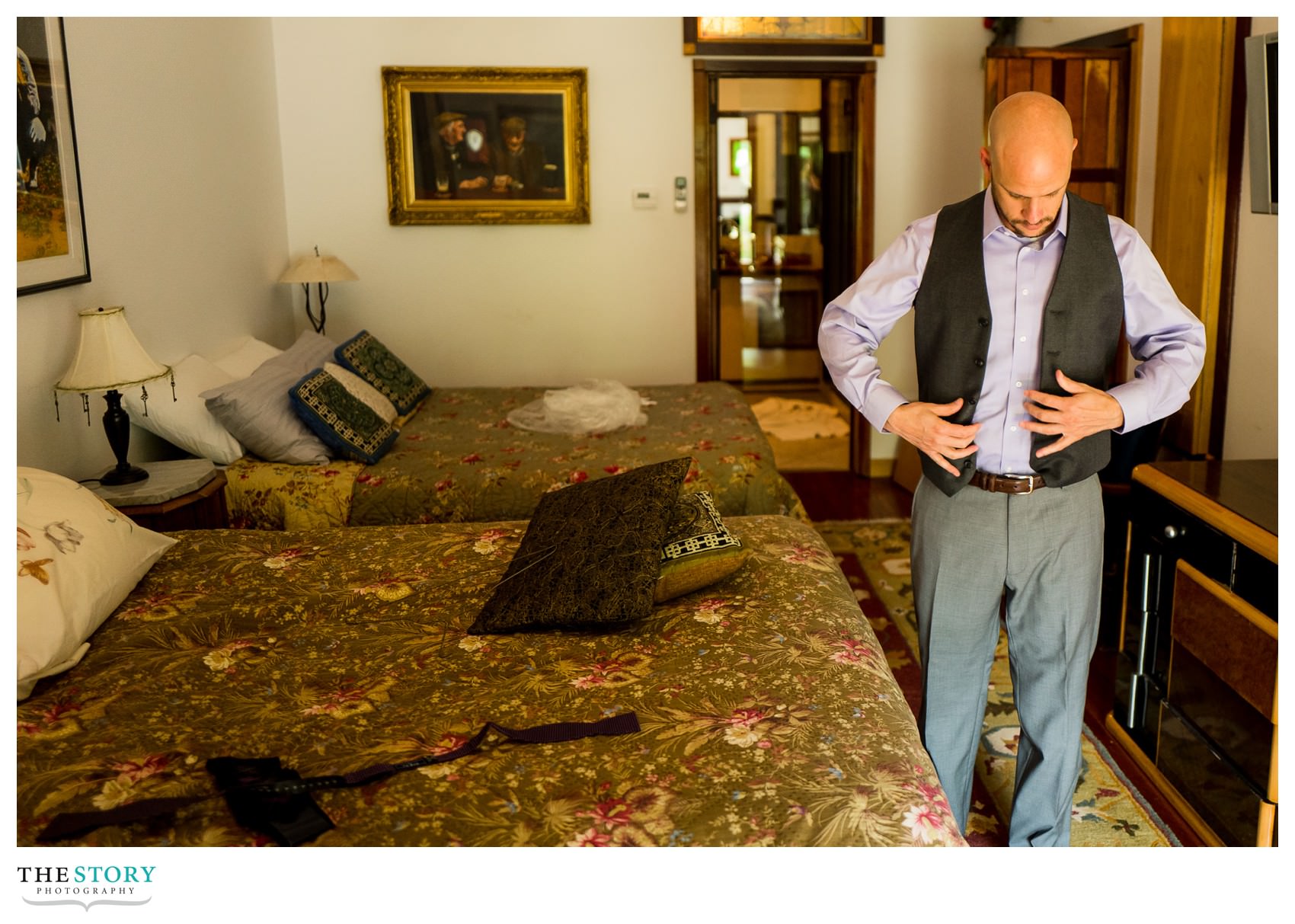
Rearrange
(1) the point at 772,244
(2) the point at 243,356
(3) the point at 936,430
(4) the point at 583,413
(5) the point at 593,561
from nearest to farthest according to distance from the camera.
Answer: (3) the point at 936,430, (5) the point at 593,561, (4) the point at 583,413, (2) the point at 243,356, (1) the point at 772,244

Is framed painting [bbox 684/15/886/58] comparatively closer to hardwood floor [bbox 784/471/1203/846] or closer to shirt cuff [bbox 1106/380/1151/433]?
hardwood floor [bbox 784/471/1203/846]

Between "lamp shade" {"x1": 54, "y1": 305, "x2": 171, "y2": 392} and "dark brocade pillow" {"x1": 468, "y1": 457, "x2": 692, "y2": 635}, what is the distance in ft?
3.74

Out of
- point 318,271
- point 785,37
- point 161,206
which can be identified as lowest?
point 318,271

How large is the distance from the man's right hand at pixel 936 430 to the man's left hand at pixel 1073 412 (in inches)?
4.4

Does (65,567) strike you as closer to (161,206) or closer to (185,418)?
(185,418)

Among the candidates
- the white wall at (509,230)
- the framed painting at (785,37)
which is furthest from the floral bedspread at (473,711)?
the framed painting at (785,37)

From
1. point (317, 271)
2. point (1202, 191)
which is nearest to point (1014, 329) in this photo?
point (1202, 191)

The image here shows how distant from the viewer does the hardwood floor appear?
8.11ft

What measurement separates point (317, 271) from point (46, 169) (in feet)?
6.26

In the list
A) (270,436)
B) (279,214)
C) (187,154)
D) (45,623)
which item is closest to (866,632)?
(45,623)

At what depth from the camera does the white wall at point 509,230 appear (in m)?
4.99

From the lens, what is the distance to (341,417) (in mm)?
3414

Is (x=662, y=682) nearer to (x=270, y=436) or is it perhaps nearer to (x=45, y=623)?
(x=45, y=623)

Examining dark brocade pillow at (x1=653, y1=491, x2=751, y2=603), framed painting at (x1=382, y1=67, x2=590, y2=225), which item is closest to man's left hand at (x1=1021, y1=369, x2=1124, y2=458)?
dark brocade pillow at (x1=653, y1=491, x2=751, y2=603)
